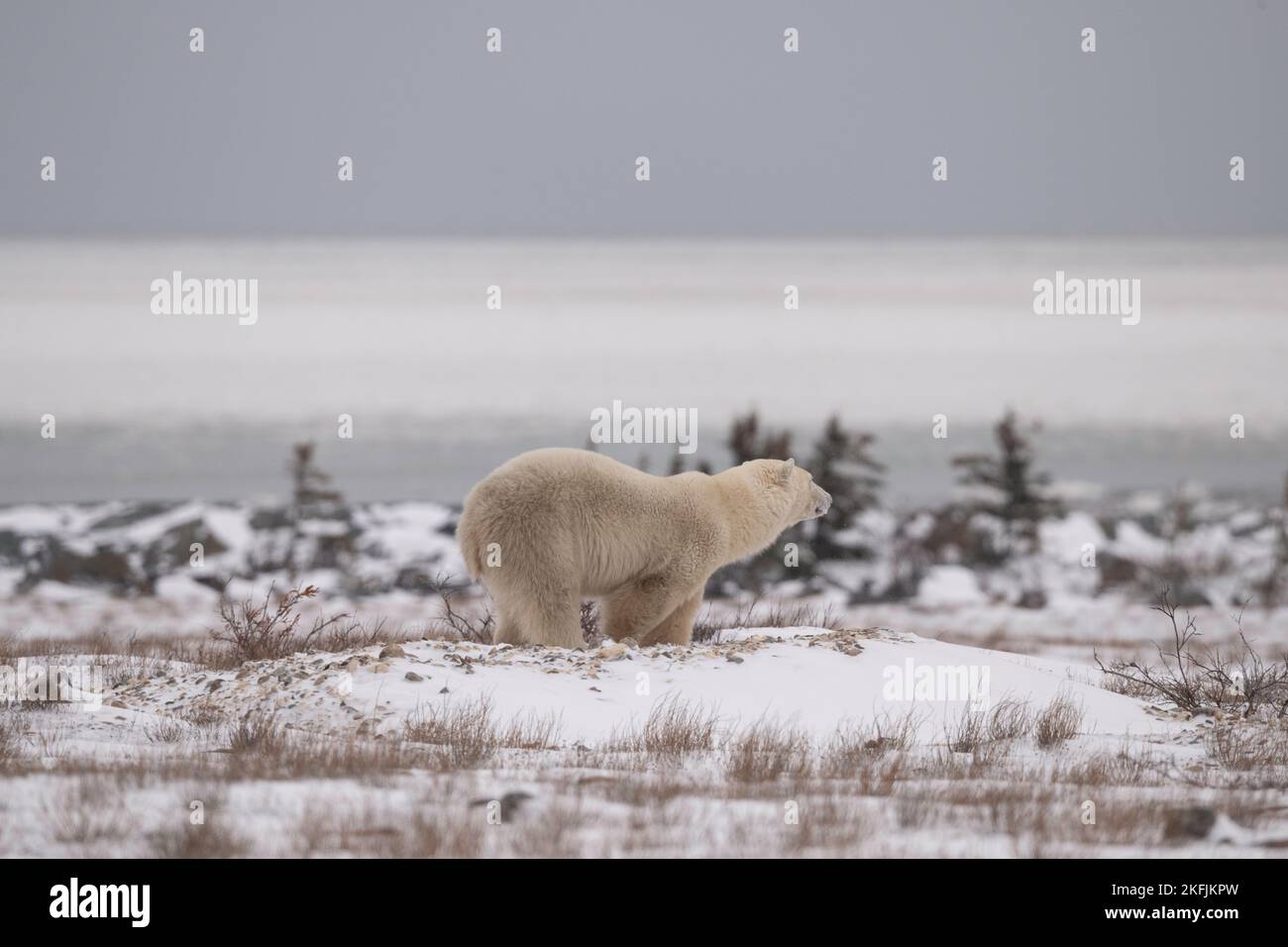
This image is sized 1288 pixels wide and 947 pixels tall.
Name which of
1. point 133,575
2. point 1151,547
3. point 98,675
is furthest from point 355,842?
point 1151,547

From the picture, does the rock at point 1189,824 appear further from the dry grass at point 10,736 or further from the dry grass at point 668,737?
the dry grass at point 10,736

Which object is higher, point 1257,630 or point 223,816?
point 223,816

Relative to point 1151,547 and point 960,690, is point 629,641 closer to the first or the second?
point 960,690

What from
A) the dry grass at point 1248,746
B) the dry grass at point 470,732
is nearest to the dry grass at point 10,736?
the dry grass at point 470,732

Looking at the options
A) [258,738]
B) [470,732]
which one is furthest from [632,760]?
[258,738]

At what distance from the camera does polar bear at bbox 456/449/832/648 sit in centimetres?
1011

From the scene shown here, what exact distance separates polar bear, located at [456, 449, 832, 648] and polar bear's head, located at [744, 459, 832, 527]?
0.44m

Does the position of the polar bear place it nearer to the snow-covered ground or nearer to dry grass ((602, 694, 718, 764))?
the snow-covered ground

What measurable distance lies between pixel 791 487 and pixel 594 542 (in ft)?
8.50

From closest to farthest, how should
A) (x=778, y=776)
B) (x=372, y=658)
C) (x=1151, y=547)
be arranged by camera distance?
(x=778, y=776) < (x=372, y=658) < (x=1151, y=547)

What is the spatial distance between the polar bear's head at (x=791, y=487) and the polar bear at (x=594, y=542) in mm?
439
